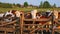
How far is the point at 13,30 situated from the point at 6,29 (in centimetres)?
28

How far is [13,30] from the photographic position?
723 cm

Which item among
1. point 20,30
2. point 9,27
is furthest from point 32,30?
point 9,27

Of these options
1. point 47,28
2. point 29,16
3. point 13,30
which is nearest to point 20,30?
point 13,30

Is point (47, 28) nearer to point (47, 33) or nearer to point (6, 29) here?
point (47, 33)

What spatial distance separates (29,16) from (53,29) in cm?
223

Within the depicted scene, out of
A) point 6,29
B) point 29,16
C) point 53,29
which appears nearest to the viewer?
point 53,29

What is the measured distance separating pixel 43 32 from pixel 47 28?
Answer: 686 mm

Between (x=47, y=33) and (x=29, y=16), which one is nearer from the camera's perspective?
(x=47, y=33)

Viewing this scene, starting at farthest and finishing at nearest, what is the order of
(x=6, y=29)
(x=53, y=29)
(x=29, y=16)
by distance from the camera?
1. (x=29, y=16)
2. (x=6, y=29)
3. (x=53, y=29)

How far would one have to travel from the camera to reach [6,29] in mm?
7355

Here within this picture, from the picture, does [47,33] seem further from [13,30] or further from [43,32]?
[13,30]

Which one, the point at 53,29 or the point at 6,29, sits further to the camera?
the point at 6,29

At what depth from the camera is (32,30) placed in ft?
23.4

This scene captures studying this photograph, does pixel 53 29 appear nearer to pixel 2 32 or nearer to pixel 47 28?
pixel 47 28
